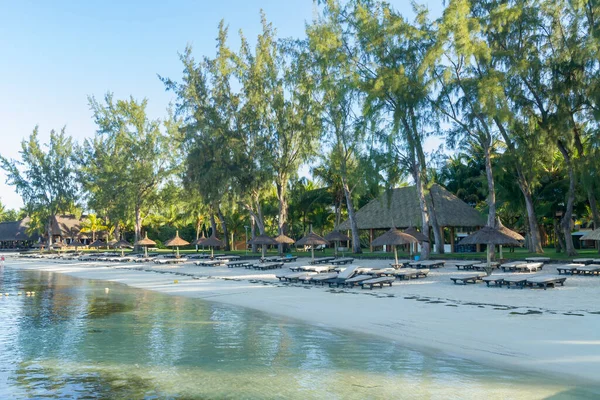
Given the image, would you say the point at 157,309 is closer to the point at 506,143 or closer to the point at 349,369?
the point at 349,369

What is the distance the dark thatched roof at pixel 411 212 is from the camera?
116 feet

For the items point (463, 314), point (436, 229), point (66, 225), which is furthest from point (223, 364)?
point (66, 225)

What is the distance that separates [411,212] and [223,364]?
97.1 ft

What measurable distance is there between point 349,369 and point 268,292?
10571 millimetres

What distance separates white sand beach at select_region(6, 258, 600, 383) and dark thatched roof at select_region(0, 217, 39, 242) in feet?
220

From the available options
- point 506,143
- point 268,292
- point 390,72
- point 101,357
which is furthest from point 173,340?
point 506,143

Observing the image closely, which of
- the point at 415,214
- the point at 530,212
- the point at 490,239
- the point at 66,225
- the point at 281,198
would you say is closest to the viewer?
the point at 490,239

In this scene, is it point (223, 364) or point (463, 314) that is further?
point (463, 314)

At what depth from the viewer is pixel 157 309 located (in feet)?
55.0

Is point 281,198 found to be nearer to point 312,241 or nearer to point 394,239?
point 312,241

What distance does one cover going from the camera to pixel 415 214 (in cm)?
3719

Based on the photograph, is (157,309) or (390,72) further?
(390,72)

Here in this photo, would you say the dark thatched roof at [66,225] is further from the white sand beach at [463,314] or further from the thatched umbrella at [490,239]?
the thatched umbrella at [490,239]

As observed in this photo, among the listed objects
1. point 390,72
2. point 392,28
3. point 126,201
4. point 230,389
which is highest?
point 392,28
